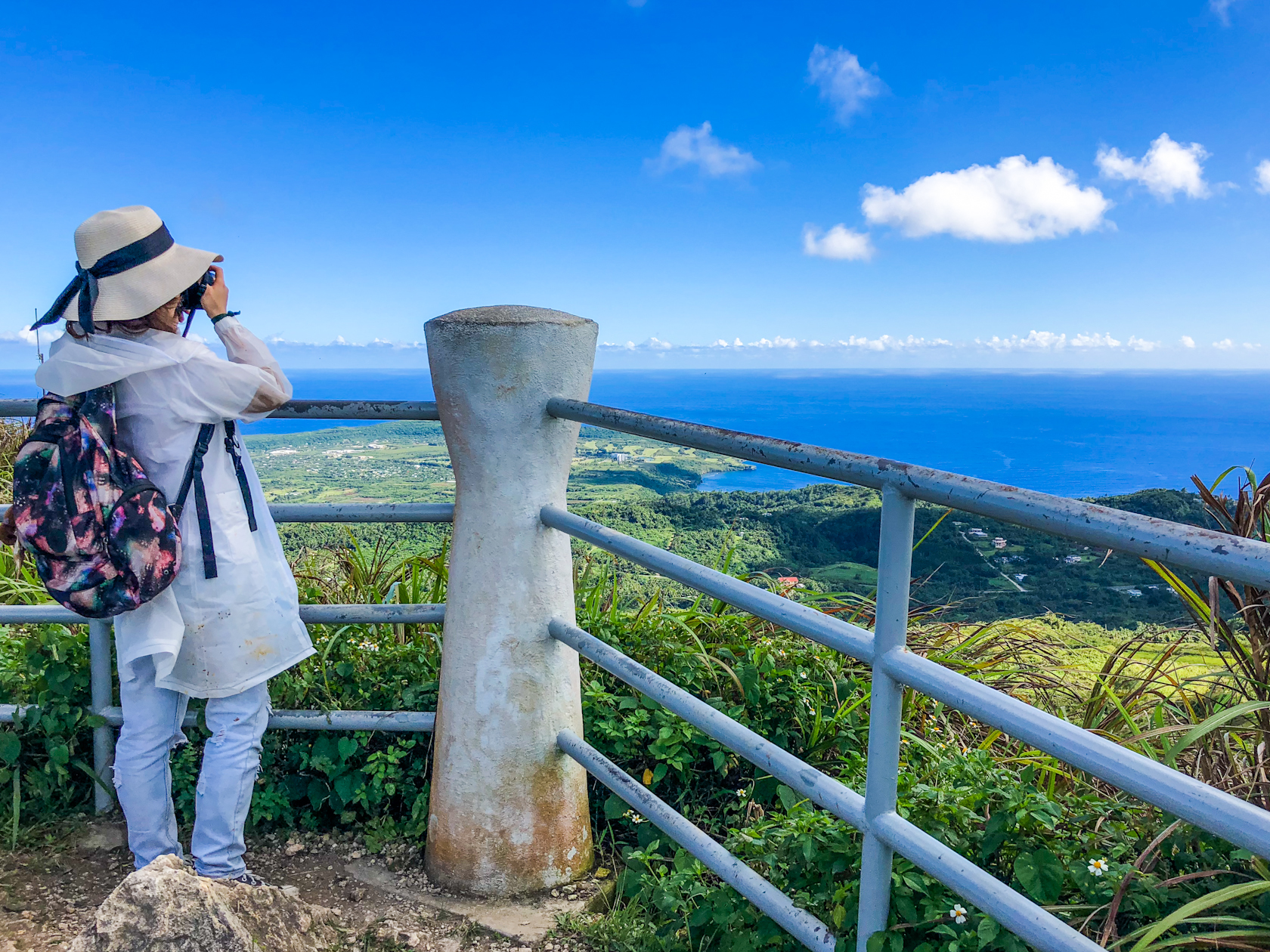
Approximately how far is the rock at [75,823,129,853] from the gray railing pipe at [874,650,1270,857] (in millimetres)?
2546

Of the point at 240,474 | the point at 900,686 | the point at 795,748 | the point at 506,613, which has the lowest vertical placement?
the point at 795,748

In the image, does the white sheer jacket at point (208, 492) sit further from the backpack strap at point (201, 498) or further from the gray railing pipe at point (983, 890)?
A: the gray railing pipe at point (983, 890)

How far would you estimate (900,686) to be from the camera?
5.02 ft

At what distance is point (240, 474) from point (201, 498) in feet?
0.50

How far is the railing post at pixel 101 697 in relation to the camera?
280 centimetres

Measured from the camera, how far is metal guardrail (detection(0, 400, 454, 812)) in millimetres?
2607

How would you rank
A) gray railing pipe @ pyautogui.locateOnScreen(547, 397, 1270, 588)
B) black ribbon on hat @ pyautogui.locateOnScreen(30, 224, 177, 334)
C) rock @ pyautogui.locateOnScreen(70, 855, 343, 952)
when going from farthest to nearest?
1. black ribbon on hat @ pyautogui.locateOnScreen(30, 224, 177, 334)
2. rock @ pyautogui.locateOnScreen(70, 855, 343, 952)
3. gray railing pipe @ pyautogui.locateOnScreen(547, 397, 1270, 588)

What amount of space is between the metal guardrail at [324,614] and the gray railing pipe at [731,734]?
0.57 meters

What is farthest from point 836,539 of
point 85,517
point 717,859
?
point 85,517

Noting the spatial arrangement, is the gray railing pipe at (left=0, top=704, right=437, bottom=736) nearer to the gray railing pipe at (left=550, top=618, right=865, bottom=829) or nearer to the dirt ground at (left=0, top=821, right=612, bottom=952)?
the dirt ground at (left=0, top=821, right=612, bottom=952)

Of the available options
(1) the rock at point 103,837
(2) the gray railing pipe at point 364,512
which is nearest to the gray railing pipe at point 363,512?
(2) the gray railing pipe at point 364,512

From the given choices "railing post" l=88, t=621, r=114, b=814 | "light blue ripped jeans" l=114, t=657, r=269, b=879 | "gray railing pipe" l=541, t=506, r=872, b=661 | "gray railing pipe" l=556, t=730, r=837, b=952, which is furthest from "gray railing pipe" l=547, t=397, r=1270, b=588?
"railing post" l=88, t=621, r=114, b=814

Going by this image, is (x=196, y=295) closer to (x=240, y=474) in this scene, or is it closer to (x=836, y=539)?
(x=240, y=474)

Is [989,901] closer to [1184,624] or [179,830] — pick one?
[1184,624]
